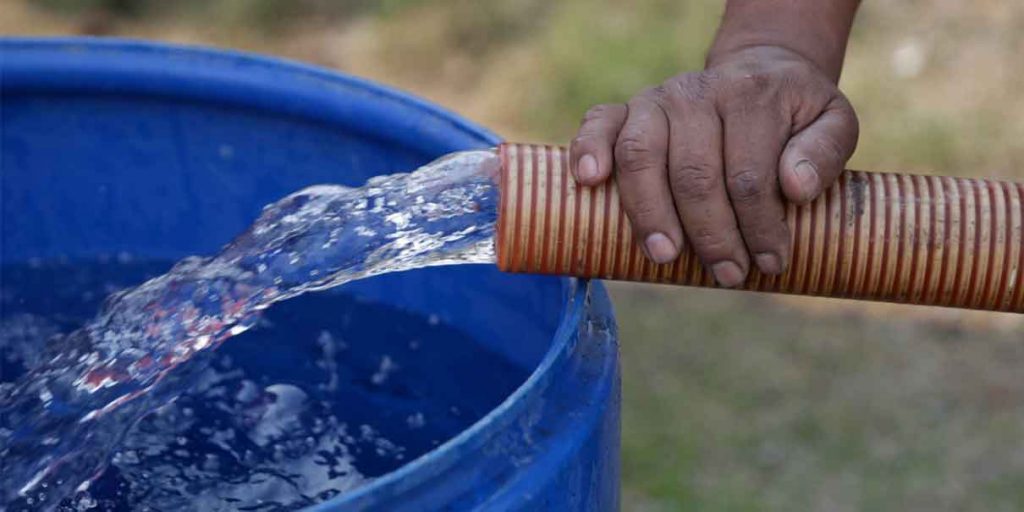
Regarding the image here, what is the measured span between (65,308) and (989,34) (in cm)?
218

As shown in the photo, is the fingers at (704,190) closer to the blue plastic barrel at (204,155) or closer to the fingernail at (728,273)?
the fingernail at (728,273)

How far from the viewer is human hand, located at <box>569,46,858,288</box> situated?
3.34 ft

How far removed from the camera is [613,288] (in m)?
2.47

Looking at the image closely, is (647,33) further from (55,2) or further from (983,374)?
(55,2)

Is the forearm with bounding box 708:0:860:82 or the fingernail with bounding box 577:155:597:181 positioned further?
the forearm with bounding box 708:0:860:82

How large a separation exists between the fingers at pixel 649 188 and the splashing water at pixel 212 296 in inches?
4.4

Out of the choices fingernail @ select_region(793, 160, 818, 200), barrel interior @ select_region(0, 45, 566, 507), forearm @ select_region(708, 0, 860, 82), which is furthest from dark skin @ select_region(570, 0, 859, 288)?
barrel interior @ select_region(0, 45, 566, 507)

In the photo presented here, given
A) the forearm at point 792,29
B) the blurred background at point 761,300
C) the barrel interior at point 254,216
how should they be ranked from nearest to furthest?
the forearm at point 792,29 < the barrel interior at point 254,216 < the blurred background at point 761,300

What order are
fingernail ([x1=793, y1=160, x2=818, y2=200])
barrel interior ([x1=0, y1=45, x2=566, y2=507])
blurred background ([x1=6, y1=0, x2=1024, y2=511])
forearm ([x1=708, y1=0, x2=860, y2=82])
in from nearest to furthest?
1. fingernail ([x1=793, y1=160, x2=818, y2=200])
2. forearm ([x1=708, y1=0, x2=860, y2=82])
3. barrel interior ([x1=0, y1=45, x2=566, y2=507])
4. blurred background ([x1=6, y1=0, x2=1024, y2=511])

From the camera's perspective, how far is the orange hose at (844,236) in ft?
3.38

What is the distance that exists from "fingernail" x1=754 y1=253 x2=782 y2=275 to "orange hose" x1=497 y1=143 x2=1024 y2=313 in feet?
0.06

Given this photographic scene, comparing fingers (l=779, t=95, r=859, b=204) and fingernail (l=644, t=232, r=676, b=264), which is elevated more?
fingers (l=779, t=95, r=859, b=204)

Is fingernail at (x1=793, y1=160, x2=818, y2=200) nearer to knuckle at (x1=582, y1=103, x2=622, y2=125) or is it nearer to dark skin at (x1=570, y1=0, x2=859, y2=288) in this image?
dark skin at (x1=570, y1=0, x2=859, y2=288)

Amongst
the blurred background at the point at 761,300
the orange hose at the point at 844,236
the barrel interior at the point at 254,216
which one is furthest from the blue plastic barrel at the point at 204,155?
Answer: the blurred background at the point at 761,300
